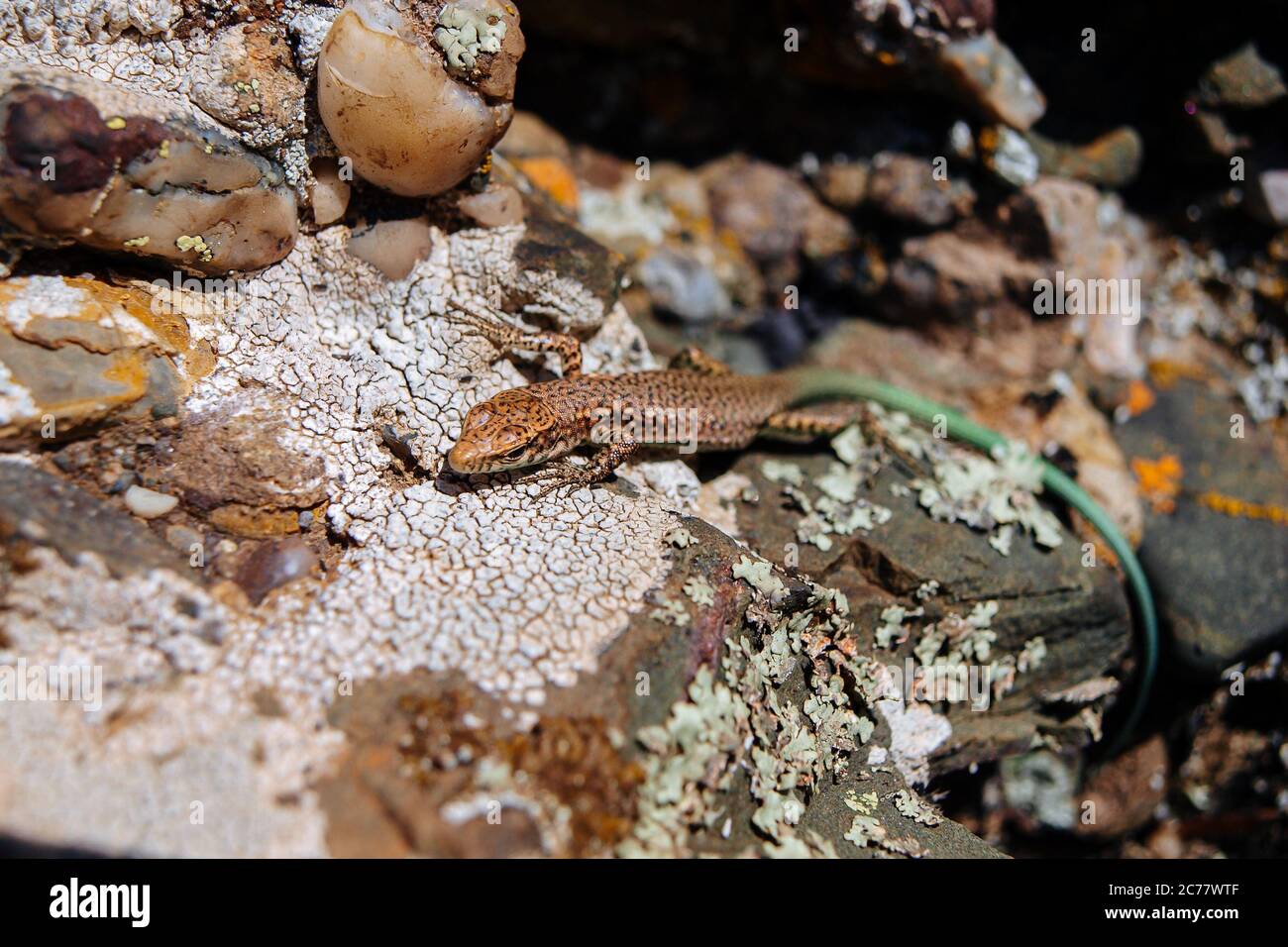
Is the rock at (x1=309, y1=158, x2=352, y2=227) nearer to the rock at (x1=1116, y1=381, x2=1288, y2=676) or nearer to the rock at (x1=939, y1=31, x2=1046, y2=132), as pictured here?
the rock at (x1=939, y1=31, x2=1046, y2=132)

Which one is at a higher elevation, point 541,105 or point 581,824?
point 541,105

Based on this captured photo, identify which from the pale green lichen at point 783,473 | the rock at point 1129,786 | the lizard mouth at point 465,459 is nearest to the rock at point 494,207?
the lizard mouth at point 465,459

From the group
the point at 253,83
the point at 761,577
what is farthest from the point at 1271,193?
the point at 253,83

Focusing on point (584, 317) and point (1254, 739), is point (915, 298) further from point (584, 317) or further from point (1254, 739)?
point (1254, 739)

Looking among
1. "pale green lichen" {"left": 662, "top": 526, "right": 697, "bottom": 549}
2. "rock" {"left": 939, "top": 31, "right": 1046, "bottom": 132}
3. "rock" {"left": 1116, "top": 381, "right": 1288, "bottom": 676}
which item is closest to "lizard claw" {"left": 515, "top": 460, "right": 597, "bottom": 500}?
"pale green lichen" {"left": 662, "top": 526, "right": 697, "bottom": 549}

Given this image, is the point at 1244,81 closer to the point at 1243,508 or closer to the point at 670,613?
the point at 1243,508

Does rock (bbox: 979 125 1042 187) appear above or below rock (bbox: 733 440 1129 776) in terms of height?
above
